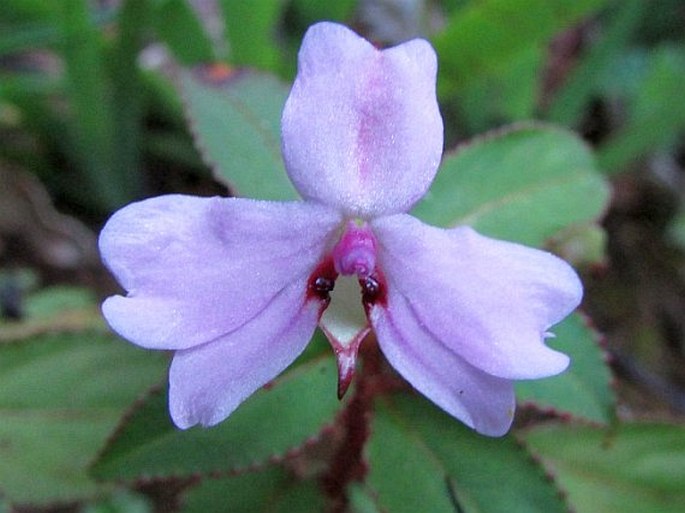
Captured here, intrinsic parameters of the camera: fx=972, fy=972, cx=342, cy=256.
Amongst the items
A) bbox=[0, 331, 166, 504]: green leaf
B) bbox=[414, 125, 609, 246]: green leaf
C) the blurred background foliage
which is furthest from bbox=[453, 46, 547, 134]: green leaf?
bbox=[0, 331, 166, 504]: green leaf

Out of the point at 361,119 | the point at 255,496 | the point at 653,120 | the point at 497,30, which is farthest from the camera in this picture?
the point at 653,120

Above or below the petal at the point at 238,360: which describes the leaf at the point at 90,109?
below

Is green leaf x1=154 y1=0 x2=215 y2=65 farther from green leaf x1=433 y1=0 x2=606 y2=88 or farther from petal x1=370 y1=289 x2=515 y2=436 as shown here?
petal x1=370 y1=289 x2=515 y2=436

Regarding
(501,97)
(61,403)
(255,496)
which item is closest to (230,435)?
(255,496)

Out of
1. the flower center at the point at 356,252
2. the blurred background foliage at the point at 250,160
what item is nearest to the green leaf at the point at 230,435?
the blurred background foliage at the point at 250,160

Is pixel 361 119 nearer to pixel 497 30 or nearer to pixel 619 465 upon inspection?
pixel 619 465

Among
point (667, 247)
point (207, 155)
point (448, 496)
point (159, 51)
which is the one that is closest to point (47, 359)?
point (207, 155)

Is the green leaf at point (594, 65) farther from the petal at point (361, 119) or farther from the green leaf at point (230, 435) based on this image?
the petal at point (361, 119)

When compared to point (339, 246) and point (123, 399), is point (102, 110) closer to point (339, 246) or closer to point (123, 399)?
point (123, 399)
